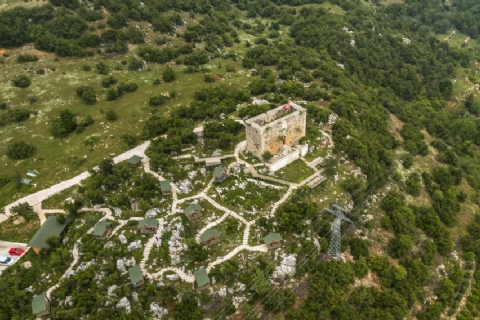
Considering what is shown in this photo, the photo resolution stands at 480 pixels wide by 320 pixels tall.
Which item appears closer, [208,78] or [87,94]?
[87,94]

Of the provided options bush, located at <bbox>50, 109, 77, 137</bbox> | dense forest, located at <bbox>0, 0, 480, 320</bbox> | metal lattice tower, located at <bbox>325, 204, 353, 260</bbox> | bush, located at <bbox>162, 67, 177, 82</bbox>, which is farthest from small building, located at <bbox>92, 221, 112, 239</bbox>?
bush, located at <bbox>162, 67, 177, 82</bbox>

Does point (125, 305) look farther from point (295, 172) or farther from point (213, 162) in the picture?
point (295, 172)

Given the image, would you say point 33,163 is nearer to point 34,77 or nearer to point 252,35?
point 34,77

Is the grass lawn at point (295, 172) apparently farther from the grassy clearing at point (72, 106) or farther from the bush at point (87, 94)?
the bush at point (87, 94)

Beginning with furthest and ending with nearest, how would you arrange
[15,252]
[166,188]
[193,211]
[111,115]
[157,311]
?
[111,115] → [166,188] → [193,211] → [15,252] → [157,311]

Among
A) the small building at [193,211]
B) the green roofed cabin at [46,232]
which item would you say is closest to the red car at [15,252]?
the green roofed cabin at [46,232]

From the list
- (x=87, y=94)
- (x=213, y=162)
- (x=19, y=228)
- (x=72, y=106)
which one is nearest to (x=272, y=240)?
(x=213, y=162)

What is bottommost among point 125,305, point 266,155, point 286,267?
point 125,305

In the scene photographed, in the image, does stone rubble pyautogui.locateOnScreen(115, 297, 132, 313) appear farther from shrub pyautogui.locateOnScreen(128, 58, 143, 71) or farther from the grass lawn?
shrub pyautogui.locateOnScreen(128, 58, 143, 71)
